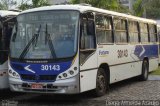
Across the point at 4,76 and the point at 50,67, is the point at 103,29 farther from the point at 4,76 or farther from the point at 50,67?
the point at 4,76

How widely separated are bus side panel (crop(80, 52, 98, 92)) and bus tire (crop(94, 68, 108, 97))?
1.36ft

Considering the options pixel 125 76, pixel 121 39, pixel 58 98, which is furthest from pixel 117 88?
pixel 58 98

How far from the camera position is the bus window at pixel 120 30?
14874 mm

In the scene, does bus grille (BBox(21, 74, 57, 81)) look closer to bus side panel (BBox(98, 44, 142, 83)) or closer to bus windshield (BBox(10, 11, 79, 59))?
bus windshield (BBox(10, 11, 79, 59))

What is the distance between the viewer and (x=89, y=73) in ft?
→ 39.8

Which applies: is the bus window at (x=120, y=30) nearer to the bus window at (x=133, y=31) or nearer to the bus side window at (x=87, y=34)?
the bus window at (x=133, y=31)

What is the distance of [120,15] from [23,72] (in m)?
5.21

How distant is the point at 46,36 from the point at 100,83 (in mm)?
2523

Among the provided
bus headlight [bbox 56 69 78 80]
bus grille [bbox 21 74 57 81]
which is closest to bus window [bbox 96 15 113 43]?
bus headlight [bbox 56 69 78 80]

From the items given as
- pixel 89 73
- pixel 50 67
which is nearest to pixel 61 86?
pixel 50 67

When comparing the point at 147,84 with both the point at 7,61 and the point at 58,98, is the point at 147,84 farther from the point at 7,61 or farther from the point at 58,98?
the point at 7,61

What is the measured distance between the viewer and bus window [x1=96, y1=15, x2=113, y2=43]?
42.9 ft

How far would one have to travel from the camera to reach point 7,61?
1277 cm

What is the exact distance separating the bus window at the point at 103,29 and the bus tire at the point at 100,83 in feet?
3.36
